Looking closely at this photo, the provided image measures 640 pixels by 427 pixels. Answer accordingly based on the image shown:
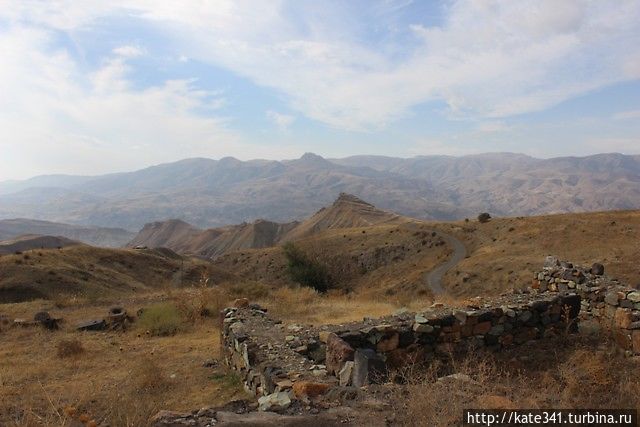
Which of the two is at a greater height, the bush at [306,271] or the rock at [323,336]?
the rock at [323,336]

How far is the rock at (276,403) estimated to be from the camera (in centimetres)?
497

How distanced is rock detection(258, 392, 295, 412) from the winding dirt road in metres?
31.3

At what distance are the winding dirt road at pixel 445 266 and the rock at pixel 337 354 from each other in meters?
29.3

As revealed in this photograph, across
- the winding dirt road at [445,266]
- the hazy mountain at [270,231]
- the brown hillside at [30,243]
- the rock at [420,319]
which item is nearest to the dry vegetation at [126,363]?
the rock at [420,319]

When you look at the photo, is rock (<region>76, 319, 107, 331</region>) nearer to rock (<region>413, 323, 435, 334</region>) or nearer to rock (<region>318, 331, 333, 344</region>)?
rock (<region>318, 331, 333, 344</region>)

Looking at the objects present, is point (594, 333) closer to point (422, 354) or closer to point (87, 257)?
point (422, 354)

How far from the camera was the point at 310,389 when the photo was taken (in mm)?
5469

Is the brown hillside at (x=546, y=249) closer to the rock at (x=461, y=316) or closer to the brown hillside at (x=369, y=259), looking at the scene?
the brown hillside at (x=369, y=259)

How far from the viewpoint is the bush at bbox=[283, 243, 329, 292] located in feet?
118

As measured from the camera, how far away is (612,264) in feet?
95.4

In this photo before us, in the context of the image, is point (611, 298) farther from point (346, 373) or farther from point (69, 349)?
point (69, 349)

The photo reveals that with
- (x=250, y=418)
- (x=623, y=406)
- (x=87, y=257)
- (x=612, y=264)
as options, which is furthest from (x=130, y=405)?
(x=87, y=257)

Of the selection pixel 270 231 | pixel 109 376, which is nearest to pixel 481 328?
pixel 109 376

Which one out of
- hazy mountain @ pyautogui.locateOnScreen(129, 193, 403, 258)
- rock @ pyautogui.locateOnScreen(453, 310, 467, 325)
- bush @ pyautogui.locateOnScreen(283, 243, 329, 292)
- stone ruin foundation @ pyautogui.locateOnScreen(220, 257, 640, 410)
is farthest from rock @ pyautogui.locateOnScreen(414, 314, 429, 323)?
hazy mountain @ pyautogui.locateOnScreen(129, 193, 403, 258)
